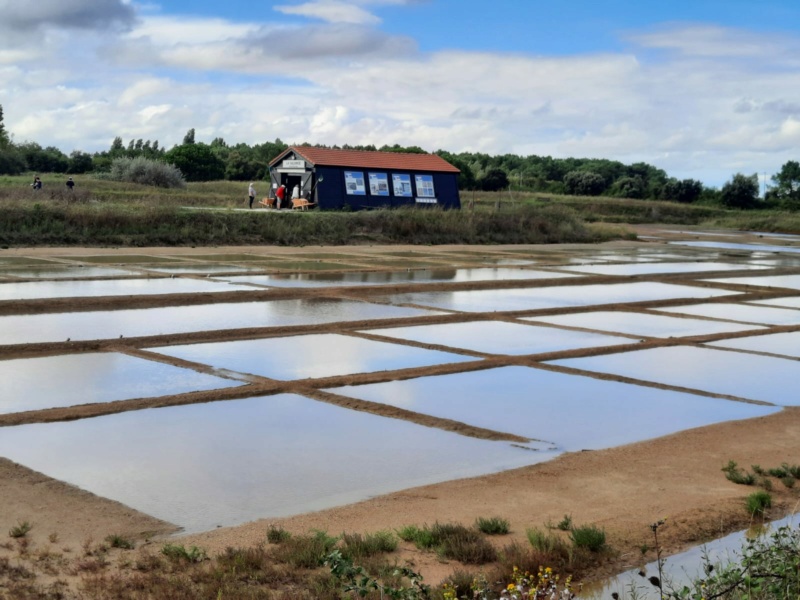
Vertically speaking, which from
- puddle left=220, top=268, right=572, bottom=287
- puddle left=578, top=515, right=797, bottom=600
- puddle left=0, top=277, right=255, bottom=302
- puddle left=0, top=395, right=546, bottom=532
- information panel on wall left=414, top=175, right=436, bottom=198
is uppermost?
information panel on wall left=414, top=175, right=436, bottom=198

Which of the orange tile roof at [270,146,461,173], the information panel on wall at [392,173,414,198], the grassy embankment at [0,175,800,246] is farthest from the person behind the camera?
the information panel on wall at [392,173,414,198]

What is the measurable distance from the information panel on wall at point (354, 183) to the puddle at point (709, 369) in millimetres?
26141

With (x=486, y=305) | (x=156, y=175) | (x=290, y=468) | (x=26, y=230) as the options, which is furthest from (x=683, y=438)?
(x=156, y=175)

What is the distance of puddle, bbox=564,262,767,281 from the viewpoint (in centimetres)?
2534

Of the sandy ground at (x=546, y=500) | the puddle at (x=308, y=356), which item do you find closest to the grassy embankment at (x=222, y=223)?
the puddle at (x=308, y=356)

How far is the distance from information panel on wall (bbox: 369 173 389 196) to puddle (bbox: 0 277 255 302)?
20643mm

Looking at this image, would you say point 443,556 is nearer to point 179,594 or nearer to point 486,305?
point 179,594

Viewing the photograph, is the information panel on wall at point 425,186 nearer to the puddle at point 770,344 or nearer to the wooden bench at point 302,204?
the wooden bench at point 302,204

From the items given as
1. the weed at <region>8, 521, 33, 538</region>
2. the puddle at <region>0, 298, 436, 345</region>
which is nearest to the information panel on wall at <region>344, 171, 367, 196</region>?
the puddle at <region>0, 298, 436, 345</region>

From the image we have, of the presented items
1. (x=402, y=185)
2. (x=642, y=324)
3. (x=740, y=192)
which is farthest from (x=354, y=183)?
(x=740, y=192)

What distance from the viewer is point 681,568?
18.1 ft

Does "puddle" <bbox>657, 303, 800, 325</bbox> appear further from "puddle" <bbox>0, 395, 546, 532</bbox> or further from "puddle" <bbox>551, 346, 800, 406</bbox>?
"puddle" <bbox>0, 395, 546, 532</bbox>

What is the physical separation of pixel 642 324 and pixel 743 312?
3199 mm

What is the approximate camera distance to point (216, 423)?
837 centimetres
